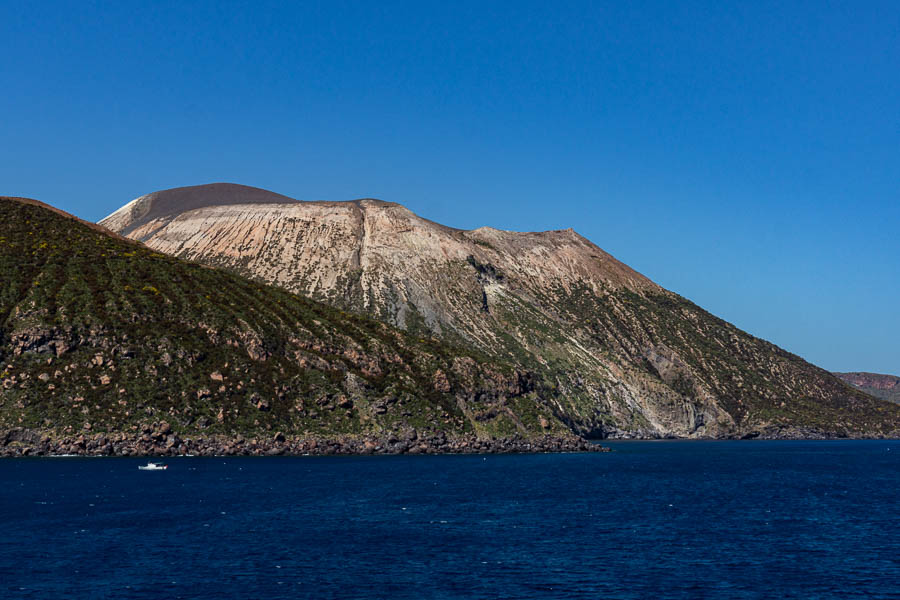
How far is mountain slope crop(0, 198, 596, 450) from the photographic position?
13600cm

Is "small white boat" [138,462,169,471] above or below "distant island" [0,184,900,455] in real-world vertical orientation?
below

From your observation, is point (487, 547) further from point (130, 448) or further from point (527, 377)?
point (527, 377)

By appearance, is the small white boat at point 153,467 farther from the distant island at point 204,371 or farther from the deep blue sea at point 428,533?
the distant island at point 204,371

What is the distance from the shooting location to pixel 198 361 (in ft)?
488

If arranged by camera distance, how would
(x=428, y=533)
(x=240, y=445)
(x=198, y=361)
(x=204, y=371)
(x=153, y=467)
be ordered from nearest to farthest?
(x=428, y=533) → (x=153, y=467) → (x=240, y=445) → (x=204, y=371) → (x=198, y=361)

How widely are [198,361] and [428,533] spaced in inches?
3447

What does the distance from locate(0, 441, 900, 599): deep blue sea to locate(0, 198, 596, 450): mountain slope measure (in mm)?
12416

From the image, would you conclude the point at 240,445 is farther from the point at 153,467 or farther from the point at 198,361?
the point at 153,467

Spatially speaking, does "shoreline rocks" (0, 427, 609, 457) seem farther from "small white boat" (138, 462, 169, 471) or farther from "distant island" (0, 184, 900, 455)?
"small white boat" (138, 462, 169, 471)

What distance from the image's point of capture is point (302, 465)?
128500 mm

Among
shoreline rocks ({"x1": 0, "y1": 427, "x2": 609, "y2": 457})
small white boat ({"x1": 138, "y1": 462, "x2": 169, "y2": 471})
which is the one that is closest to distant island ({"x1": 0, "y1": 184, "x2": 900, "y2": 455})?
shoreline rocks ({"x1": 0, "y1": 427, "x2": 609, "y2": 457})

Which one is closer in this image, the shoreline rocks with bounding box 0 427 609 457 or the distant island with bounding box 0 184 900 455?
the shoreline rocks with bounding box 0 427 609 457

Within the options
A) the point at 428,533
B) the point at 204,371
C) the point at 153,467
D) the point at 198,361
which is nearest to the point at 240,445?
the point at 204,371

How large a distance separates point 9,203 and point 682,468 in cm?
15649
